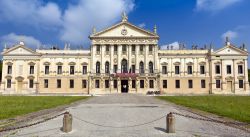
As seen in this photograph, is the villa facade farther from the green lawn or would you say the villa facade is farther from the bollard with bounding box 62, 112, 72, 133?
the bollard with bounding box 62, 112, 72, 133

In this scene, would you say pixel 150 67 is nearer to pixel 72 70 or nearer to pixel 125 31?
pixel 125 31

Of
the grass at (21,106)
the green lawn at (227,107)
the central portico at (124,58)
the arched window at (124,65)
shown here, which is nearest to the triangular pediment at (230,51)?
the central portico at (124,58)

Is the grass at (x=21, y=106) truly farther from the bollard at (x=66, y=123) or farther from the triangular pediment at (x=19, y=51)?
the triangular pediment at (x=19, y=51)

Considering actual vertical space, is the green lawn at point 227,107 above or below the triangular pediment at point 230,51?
below

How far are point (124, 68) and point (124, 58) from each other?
2.27 m

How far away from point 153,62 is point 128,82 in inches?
282

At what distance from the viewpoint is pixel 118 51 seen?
60688mm

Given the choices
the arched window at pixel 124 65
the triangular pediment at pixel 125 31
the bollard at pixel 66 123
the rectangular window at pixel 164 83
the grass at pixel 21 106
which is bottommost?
the grass at pixel 21 106

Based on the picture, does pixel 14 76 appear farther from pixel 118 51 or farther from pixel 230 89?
pixel 230 89

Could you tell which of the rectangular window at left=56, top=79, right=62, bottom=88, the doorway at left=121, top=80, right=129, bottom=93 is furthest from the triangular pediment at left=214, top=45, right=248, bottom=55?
the rectangular window at left=56, top=79, right=62, bottom=88

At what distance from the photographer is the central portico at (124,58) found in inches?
2351

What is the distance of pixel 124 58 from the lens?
61.1 metres

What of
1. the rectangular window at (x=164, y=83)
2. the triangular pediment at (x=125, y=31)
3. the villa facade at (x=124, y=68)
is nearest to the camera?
the villa facade at (x=124, y=68)

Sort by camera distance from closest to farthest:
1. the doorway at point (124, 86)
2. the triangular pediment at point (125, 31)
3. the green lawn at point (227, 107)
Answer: the green lawn at point (227, 107) → the triangular pediment at point (125, 31) → the doorway at point (124, 86)
